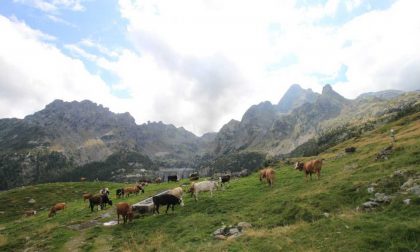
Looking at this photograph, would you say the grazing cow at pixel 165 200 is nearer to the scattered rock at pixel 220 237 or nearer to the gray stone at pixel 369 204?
the scattered rock at pixel 220 237

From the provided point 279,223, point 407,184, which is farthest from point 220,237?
point 407,184

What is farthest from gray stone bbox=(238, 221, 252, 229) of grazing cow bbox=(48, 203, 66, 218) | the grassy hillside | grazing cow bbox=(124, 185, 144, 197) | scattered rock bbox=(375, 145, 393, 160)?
grazing cow bbox=(124, 185, 144, 197)

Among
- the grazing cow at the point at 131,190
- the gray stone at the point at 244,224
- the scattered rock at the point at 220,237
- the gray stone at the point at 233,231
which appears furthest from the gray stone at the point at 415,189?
the grazing cow at the point at 131,190

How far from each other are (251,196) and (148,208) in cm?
1101

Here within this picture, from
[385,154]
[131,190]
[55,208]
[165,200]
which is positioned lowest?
[55,208]

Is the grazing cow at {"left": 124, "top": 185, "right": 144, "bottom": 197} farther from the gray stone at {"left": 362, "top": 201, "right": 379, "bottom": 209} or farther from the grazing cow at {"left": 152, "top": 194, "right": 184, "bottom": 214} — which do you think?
the gray stone at {"left": 362, "top": 201, "right": 379, "bottom": 209}

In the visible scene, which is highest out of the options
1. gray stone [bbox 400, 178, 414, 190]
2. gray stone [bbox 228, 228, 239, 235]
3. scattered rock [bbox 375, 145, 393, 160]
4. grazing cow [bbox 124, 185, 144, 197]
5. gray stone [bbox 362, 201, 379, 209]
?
scattered rock [bbox 375, 145, 393, 160]

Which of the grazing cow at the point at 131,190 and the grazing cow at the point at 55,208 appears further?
the grazing cow at the point at 131,190

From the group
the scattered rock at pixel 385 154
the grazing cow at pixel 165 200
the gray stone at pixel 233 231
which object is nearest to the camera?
the gray stone at pixel 233 231

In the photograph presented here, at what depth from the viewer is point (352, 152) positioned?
56.1 metres

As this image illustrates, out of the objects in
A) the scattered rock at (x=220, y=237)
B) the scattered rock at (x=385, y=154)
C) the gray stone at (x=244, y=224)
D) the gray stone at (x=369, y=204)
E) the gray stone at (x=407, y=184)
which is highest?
the scattered rock at (x=385, y=154)

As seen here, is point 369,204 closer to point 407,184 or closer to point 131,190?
point 407,184

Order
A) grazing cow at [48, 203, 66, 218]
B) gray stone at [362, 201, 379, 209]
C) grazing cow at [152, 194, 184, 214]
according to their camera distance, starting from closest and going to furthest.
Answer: gray stone at [362, 201, 379, 209]
grazing cow at [152, 194, 184, 214]
grazing cow at [48, 203, 66, 218]

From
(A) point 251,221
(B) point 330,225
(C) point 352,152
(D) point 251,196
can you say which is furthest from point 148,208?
(C) point 352,152
